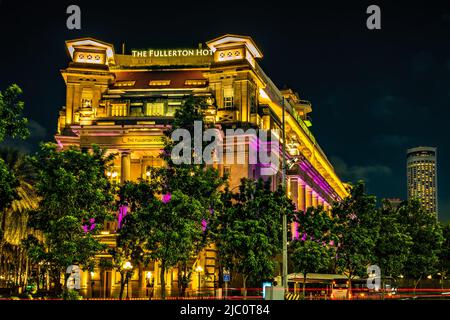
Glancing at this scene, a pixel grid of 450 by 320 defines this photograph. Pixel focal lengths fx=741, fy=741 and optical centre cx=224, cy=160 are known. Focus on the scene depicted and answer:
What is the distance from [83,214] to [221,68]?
49.1 m

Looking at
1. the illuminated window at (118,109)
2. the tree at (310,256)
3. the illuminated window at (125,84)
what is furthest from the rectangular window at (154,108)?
the tree at (310,256)

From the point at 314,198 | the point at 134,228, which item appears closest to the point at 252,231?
the point at 134,228

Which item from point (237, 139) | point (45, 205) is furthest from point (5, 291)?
point (237, 139)

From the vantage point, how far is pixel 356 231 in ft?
261

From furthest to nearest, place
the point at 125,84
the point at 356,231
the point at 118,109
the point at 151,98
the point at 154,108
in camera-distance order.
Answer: the point at 125,84 < the point at 118,109 < the point at 151,98 < the point at 154,108 < the point at 356,231

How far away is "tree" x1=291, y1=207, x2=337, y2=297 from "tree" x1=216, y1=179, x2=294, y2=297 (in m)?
3.40

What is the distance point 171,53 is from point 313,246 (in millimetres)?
48341

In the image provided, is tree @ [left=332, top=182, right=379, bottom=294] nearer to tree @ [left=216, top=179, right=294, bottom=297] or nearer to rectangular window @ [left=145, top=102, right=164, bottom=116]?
tree @ [left=216, top=179, right=294, bottom=297]

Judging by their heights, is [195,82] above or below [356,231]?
above

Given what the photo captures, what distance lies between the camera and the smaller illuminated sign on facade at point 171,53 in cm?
10788

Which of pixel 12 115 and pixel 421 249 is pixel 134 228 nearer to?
pixel 12 115

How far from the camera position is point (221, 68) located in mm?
99500

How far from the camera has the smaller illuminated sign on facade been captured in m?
108
